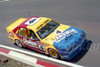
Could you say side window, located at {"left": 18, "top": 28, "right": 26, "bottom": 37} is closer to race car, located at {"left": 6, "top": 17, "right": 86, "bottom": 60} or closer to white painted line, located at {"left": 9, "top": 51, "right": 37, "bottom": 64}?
race car, located at {"left": 6, "top": 17, "right": 86, "bottom": 60}

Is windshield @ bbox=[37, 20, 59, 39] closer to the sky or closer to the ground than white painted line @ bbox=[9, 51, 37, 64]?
closer to the sky

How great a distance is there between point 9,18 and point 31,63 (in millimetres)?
7785

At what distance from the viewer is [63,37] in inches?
302

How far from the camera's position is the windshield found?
807 cm

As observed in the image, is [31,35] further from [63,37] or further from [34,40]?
[63,37]

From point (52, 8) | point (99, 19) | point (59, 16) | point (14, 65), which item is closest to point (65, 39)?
point (14, 65)

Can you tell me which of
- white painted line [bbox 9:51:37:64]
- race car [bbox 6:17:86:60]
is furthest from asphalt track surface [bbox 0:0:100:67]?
white painted line [bbox 9:51:37:64]

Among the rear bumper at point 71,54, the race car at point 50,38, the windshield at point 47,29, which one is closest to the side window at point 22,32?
the race car at point 50,38

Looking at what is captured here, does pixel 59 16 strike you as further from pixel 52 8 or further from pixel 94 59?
pixel 94 59

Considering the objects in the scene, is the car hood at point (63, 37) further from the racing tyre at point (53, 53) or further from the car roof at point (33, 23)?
the car roof at point (33, 23)

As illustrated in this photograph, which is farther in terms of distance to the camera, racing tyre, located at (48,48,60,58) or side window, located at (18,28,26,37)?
side window, located at (18,28,26,37)

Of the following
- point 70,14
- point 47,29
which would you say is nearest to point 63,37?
point 47,29

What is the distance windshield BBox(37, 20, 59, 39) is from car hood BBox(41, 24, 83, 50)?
21 cm

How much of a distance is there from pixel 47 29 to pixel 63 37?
106cm
